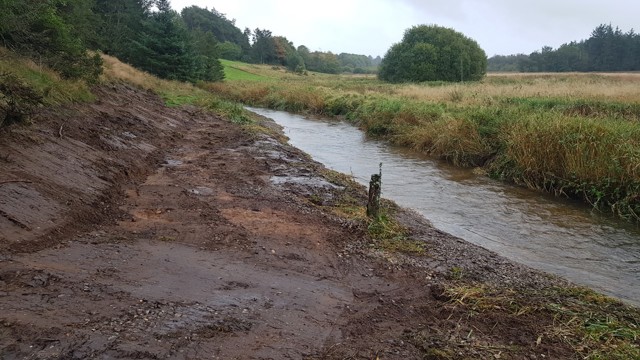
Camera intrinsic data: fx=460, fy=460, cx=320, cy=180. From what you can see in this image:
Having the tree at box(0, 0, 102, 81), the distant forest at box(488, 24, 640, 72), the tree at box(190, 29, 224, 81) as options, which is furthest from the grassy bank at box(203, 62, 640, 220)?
the distant forest at box(488, 24, 640, 72)

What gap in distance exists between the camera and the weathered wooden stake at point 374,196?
7.29 metres

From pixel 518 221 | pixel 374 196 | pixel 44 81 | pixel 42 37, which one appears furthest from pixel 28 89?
pixel 518 221

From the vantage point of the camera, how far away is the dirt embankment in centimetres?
369

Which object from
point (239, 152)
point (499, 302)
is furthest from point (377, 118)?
point (499, 302)

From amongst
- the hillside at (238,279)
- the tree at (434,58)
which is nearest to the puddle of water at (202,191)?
the hillside at (238,279)

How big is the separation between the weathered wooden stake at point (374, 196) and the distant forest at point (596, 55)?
278 ft

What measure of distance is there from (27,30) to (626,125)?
16007 mm

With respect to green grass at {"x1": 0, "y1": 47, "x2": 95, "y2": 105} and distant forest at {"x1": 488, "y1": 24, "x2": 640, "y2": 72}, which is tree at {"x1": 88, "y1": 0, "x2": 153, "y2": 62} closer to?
green grass at {"x1": 0, "y1": 47, "x2": 95, "y2": 105}

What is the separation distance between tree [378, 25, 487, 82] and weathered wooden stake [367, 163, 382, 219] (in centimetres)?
5167

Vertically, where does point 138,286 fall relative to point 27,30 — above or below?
below

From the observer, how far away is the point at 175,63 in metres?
34.2

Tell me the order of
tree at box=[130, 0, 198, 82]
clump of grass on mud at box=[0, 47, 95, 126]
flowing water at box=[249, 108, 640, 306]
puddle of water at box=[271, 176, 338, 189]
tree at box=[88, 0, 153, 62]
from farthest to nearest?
tree at box=[130, 0, 198, 82]
tree at box=[88, 0, 153, 62]
puddle of water at box=[271, 176, 338, 189]
clump of grass on mud at box=[0, 47, 95, 126]
flowing water at box=[249, 108, 640, 306]

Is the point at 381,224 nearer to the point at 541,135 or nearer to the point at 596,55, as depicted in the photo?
the point at 541,135

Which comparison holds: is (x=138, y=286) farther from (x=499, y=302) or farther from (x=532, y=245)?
(x=532, y=245)
